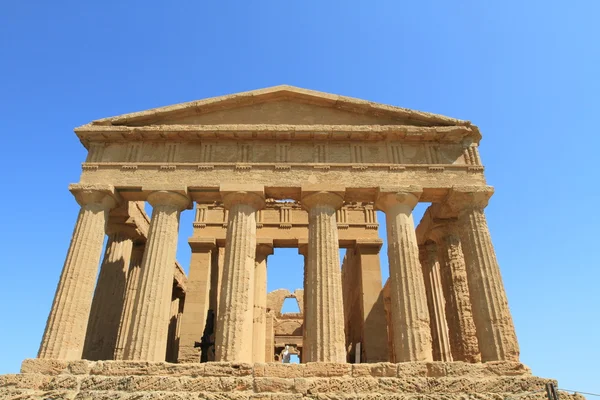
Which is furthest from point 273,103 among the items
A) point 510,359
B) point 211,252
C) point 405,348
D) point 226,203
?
point 510,359

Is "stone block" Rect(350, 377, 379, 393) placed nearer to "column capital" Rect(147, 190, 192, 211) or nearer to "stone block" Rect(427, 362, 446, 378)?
"stone block" Rect(427, 362, 446, 378)

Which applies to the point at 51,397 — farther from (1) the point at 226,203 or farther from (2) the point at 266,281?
(2) the point at 266,281

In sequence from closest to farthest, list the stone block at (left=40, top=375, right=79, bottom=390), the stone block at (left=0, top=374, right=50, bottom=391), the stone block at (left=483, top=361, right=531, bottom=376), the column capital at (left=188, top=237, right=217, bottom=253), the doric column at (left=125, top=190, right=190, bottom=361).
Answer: the stone block at (left=40, top=375, right=79, bottom=390) → the stone block at (left=0, top=374, right=50, bottom=391) → the stone block at (left=483, top=361, right=531, bottom=376) → the doric column at (left=125, top=190, right=190, bottom=361) → the column capital at (left=188, top=237, right=217, bottom=253)

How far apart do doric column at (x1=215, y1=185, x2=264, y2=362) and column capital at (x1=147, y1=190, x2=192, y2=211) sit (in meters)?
1.47

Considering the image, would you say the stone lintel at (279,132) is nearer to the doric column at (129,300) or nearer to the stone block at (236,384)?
the doric column at (129,300)

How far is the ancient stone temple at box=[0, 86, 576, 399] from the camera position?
11.2 m

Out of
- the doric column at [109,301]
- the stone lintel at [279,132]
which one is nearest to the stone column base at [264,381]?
the doric column at [109,301]

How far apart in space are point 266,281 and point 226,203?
18.7 ft

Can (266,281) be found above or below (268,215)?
below

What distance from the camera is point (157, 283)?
14.2 metres

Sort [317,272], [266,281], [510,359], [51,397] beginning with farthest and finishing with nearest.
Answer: [266,281], [317,272], [510,359], [51,397]

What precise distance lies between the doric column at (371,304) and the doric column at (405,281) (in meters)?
4.86

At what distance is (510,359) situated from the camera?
1283 cm

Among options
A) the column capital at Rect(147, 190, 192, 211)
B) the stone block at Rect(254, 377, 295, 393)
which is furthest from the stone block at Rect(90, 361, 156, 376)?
the column capital at Rect(147, 190, 192, 211)
